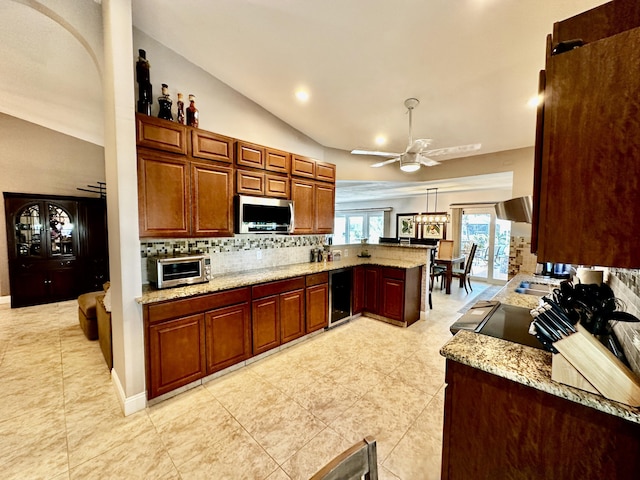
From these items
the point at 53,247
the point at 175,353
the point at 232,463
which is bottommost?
the point at 232,463

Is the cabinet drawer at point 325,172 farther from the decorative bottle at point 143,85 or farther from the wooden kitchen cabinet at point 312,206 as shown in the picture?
the decorative bottle at point 143,85

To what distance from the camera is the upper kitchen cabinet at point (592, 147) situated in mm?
748

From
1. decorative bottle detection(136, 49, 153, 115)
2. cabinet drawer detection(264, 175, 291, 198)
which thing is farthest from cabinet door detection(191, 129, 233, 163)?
cabinet drawer detection(264, 175, 291, 198)

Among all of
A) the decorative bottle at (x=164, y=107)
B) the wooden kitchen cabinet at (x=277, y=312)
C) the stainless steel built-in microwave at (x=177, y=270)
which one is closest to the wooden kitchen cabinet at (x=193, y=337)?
the wooden kitchen cabinet at (x=277, y=312)

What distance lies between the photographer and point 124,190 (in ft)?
6.48

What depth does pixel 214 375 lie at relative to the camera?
2500mm

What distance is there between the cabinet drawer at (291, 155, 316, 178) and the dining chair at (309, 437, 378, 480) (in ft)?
10.00

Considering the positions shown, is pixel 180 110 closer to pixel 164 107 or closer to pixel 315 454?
pixel 164 107

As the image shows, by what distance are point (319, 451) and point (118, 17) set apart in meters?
3.38

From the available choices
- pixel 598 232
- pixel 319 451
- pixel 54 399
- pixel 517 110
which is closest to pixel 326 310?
pixel 319 451

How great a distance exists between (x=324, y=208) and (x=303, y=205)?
433mm

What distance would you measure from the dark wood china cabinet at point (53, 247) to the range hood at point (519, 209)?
6808 millimetres

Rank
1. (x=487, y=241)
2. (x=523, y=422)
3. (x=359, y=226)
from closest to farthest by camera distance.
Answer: (x=523, y=422), (x=487, y=241), (x=359, y=226)

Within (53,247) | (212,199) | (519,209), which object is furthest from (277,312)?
(53,247)
